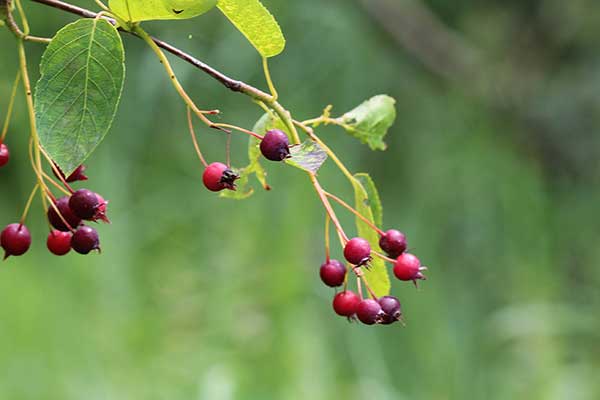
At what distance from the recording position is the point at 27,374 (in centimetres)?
217

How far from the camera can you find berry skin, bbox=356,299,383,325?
2.52 ft

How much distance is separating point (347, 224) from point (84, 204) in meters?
1.91

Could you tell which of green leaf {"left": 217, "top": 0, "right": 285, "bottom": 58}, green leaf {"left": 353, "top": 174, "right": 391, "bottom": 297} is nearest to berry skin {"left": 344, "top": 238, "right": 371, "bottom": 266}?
green leaf {"left": 353, "top": 174, "right": 391, "bottom": 297}

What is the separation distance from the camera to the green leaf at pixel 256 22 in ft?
2.24

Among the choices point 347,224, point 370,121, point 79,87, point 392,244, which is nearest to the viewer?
point 79,87

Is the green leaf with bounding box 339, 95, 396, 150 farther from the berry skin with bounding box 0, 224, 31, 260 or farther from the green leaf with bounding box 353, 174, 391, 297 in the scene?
the berry skin with bounding box 0, 224, 31, 260

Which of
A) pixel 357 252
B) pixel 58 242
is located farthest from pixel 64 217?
pixel 357 252

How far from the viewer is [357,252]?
733mm

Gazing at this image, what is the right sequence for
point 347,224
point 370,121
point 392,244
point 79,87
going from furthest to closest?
1. point 347,224
2. point 370,121
3. point 392,244
4. point 79,87

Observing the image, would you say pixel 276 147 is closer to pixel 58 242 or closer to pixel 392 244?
pixel 392 244

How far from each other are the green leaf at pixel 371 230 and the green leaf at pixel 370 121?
0.11 meters

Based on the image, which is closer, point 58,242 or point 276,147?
point 276,147

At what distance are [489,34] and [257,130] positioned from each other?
117 inches

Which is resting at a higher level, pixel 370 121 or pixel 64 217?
pixel 370 121
